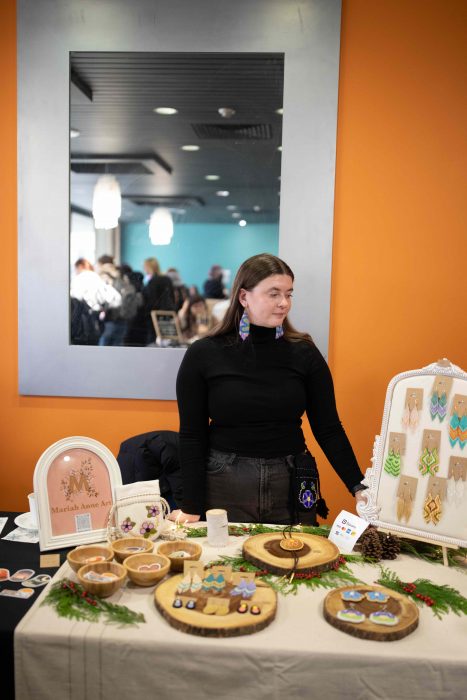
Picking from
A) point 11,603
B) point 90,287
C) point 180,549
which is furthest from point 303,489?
point 90,287

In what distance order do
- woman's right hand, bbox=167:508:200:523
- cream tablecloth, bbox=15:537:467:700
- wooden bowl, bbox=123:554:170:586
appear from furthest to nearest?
woman's right hand, bbox=167:508:200:523, wooden bowl, bbox=123:554:170:586, cream tablecloth, bbox=15:537:467:700

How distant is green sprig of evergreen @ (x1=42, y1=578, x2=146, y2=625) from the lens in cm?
134

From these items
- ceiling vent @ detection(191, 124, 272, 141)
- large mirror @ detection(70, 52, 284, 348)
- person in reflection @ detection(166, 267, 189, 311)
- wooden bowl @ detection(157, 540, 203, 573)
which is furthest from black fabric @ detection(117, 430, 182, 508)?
ceiling vent @ detection(191, 124, 272, 141)

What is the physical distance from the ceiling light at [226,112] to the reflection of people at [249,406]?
0.98m

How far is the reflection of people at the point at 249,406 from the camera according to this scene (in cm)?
197

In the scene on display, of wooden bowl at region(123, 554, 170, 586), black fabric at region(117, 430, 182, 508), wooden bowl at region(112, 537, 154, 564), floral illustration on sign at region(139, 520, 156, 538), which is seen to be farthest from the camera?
black fabric at region(117, 430, 182, 508)

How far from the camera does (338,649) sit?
124cm

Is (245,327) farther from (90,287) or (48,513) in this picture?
(90,287)

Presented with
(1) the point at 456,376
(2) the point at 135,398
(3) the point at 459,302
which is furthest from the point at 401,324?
(2) the point at 135,398

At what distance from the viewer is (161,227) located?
273 cm

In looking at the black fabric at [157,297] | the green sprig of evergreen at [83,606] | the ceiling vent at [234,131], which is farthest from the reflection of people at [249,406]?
the ceiling vent at [234,131]

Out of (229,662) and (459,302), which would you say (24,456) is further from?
(459,302)

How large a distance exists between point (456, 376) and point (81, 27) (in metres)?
2.15

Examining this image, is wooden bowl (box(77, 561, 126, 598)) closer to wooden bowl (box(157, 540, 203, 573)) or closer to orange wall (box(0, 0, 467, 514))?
wooden bowl (box(157, 540, 203, 573))
